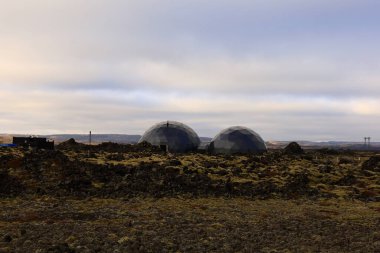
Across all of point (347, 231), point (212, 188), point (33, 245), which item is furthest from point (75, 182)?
point (347, 231)

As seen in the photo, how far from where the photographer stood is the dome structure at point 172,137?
200 ft

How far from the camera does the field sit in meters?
13.5

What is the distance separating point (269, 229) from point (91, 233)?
19.6ft

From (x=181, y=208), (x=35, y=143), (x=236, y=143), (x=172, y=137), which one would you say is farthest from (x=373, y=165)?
(x=35, y=143)

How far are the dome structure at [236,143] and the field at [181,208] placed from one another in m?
22.8

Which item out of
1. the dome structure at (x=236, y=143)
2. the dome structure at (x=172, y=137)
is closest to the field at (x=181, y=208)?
the dome structure at (x=236, y=143)

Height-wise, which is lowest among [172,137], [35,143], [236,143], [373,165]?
[373,165]

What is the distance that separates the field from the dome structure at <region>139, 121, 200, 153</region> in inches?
944

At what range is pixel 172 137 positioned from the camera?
62.0 m

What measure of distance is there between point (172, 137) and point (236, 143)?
8674 mm

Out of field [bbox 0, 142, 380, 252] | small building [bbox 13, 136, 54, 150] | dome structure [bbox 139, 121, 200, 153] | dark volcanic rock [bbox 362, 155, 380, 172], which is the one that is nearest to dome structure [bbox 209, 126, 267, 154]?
dome structure [bbox 139, 121, 200, 153]

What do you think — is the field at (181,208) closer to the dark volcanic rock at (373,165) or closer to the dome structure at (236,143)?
the dark volcanic rock at (373,165)

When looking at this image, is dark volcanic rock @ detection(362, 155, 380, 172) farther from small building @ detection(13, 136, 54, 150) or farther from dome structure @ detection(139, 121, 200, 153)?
small building @ detection(13, 136, 54, 150)

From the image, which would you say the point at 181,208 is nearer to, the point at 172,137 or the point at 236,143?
the point at 236,143
